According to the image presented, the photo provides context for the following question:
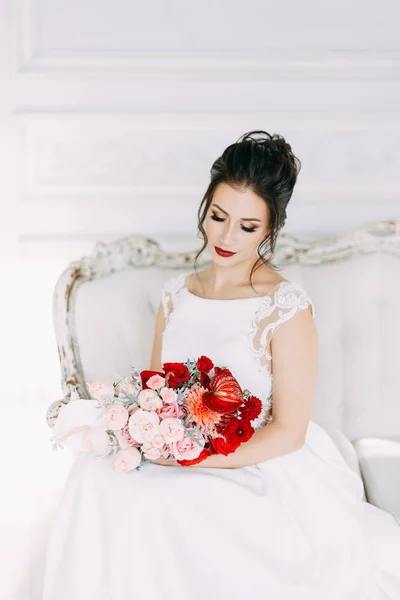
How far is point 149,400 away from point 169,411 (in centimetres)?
6

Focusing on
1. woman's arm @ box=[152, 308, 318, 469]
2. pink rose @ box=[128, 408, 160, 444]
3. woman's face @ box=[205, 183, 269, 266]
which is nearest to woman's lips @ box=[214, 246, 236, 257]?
woman's face @ box=[205, 183, 269, 266]

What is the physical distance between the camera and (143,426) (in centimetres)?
166

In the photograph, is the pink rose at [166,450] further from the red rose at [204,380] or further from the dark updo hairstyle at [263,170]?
the dark updo hairstyle at [263,170]

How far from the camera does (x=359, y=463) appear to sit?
244 centimetres

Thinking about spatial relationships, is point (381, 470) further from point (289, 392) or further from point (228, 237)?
point (228, 237)

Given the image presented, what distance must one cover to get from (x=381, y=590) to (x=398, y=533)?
0.77 ft

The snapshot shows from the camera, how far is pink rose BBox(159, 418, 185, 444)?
5.44 feet

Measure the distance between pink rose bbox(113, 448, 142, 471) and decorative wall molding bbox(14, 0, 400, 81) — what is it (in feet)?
5.66

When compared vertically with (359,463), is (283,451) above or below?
above

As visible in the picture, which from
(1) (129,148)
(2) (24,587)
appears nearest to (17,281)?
(1) (129,148)

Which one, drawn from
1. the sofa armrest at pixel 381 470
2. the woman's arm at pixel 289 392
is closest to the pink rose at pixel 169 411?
the woman's arm at pixel 289 392

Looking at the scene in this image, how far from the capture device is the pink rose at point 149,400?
1683 millimetres

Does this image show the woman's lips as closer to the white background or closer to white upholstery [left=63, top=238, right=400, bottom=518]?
white upholstery [left=63, top=238, right=400, bottom=518]

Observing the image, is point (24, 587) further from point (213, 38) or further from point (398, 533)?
point (213, 38)
